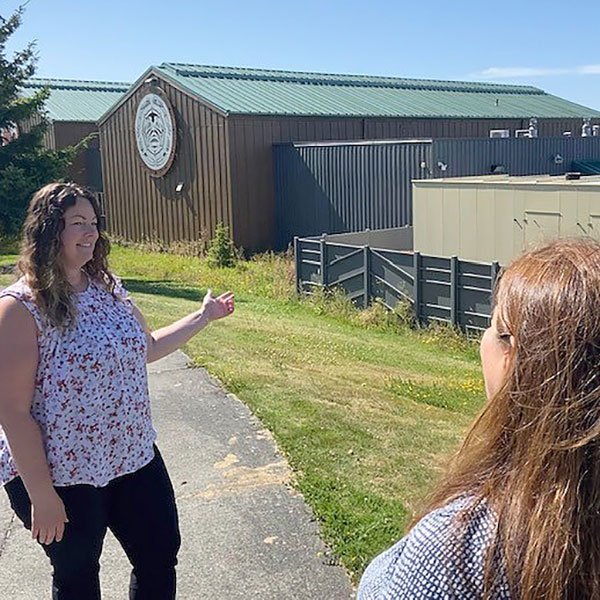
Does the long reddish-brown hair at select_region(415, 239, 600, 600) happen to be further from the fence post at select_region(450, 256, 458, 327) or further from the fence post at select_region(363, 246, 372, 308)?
the fence post at select_region(363, 246, 372, 308)

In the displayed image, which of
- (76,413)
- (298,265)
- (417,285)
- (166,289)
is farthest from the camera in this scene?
(166,289)

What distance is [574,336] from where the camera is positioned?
1.22m

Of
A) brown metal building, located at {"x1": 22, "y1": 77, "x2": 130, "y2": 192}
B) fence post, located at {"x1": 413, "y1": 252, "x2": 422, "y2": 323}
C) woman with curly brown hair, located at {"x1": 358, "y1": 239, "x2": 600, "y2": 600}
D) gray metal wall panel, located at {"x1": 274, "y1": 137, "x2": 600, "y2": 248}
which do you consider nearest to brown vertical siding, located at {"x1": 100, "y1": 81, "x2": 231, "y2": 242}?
gray metal wall panel, located at {"x1": 274, "y1": 137, "x2": 600, "y2": 248}

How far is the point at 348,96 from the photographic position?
27.7m

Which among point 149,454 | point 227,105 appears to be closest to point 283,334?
point 149,454

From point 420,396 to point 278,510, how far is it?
3264 millimetres

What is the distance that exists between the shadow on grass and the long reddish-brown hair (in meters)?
13.5

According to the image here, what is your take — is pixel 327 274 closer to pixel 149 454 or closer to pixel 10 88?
pixel 10 88

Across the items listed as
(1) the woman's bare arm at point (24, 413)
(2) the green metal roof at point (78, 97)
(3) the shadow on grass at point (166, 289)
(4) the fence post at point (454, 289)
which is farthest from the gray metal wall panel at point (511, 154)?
(2) the green metal roof at point (78, 97)

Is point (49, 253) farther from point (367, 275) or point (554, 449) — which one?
point (367, 275)

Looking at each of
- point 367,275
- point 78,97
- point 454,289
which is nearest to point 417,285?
point 454,289

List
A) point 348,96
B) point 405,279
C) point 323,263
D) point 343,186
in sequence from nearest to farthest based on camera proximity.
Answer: point 405,279, point 323,263, point 343,186, point 348,96

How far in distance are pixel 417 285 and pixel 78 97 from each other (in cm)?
2743

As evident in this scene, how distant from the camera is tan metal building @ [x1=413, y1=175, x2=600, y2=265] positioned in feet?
39.8
